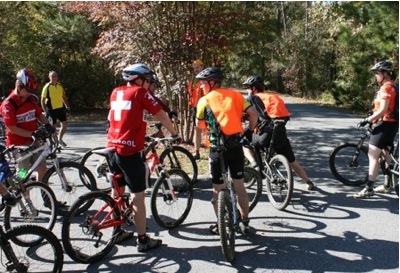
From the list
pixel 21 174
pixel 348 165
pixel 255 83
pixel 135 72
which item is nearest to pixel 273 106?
pixel 255 83

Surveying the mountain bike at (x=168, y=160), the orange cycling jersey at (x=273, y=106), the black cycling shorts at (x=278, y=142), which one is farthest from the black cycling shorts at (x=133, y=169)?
the orange cycling jersey at (x=273, y=106)

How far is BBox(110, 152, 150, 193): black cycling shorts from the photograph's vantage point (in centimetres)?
427

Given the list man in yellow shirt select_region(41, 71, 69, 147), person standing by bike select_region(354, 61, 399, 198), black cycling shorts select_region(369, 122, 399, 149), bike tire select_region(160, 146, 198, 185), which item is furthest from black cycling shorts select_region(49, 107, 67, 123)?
black cycling shorts select_region(369, 122, 399, 149)

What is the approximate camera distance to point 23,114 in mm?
5219

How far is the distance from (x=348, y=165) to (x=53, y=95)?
679 centimetres

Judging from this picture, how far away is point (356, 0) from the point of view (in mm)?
18922

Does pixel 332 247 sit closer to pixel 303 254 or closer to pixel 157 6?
pixel 303 254

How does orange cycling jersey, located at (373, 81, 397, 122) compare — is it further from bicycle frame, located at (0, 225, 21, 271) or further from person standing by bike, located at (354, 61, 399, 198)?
bicycle frame, located at (0, 225, 21, 271)

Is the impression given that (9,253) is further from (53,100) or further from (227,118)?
(53,100)

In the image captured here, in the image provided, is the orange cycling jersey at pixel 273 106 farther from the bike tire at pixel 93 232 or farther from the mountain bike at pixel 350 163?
the bike tire at pixel 93 232

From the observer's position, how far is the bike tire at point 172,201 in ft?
16.5

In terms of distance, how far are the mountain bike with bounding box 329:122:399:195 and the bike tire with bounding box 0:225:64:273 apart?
15.6 ft

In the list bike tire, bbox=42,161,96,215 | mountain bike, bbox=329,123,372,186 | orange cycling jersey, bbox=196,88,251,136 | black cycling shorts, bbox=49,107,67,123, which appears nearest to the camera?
orange cycling jersey, bbox=196,88,251,136

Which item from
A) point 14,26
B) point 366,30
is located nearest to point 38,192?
point 14,26
